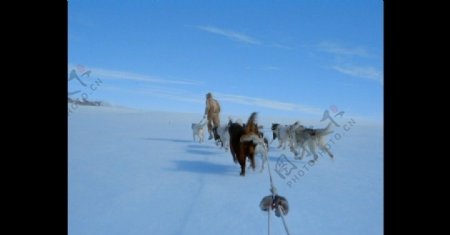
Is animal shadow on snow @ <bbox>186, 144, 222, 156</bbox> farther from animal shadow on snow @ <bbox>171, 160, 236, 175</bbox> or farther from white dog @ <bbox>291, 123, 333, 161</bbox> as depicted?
white dog @ <bbox>291, 123, 333, 161</bbox>

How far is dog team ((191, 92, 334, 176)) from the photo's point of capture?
2.91 metres

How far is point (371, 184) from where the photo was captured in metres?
2.85

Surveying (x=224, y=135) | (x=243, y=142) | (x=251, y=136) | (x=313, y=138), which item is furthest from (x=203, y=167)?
(x=313, y=138)

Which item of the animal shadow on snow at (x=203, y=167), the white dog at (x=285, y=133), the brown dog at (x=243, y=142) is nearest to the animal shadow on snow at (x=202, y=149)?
the animal shadow on snow at (x=203, y=167)

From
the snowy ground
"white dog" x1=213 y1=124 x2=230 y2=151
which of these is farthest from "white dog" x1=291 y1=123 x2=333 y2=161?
"white dog" x1=213 y1=124 x2=230 y2=151

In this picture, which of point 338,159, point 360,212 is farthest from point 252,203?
point 338,159

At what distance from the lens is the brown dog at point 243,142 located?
2898 millimetres

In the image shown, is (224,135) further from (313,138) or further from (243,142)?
(243,142)

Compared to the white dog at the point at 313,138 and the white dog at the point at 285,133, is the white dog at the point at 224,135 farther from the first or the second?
the white dog at the point at 313,138

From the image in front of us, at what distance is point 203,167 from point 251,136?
72 cm

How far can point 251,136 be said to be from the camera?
2.83m

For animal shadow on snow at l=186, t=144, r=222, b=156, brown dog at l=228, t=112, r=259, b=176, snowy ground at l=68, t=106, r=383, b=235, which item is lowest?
snowy ground at l=68, t=106, r=383, b=235

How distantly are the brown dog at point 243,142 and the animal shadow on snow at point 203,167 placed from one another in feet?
0.66
